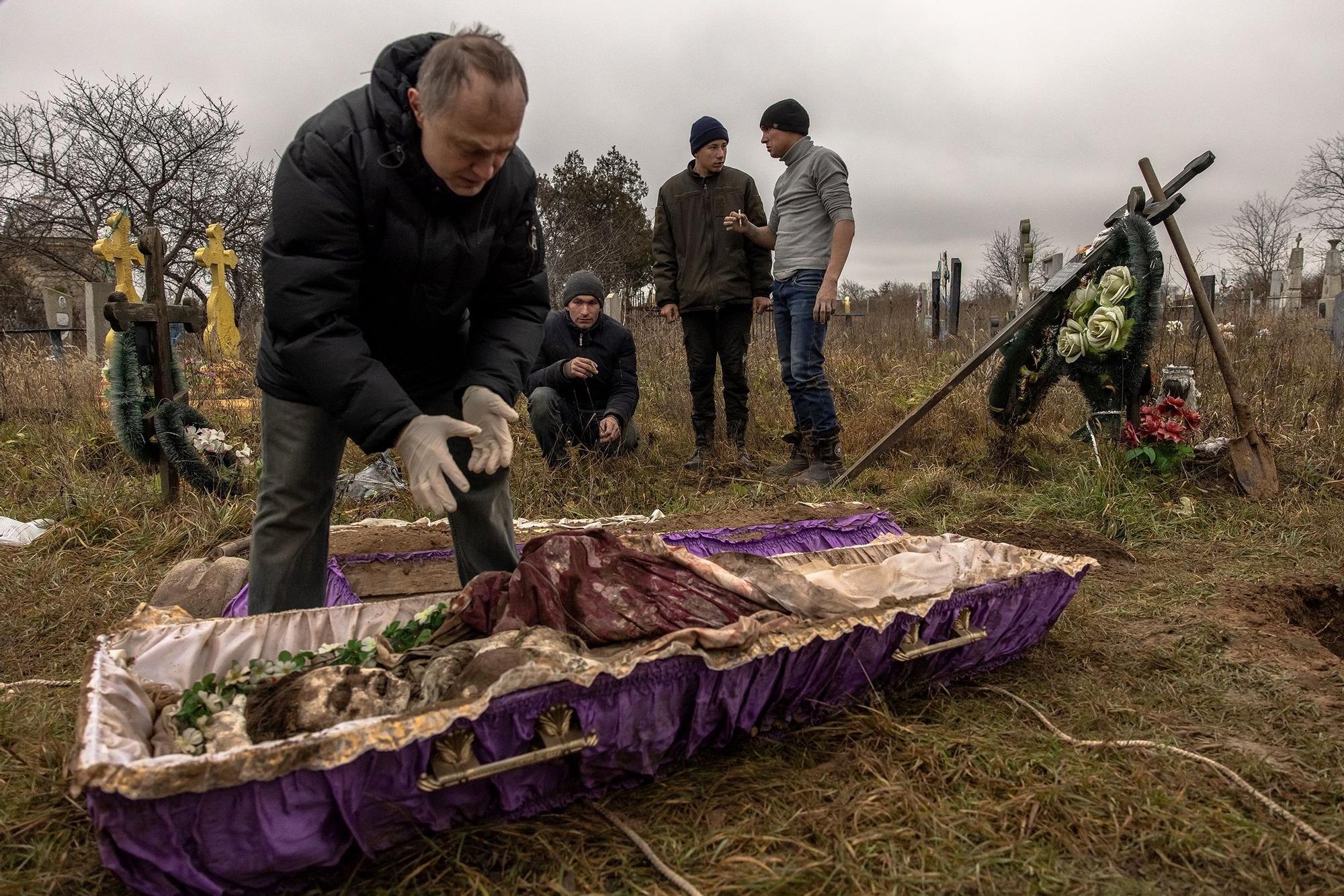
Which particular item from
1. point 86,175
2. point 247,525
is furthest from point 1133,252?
point 86,175

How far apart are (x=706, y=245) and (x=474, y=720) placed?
415cm

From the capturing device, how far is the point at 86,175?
11336mm

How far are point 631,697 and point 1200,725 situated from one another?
1.62 m

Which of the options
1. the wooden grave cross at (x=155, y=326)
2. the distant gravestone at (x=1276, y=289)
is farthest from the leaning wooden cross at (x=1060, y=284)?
the distant gravestone at (x=1276, y=289)

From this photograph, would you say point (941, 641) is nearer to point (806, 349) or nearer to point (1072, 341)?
point (806, 349)

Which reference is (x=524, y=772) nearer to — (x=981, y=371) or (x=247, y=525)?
(x=247, y=525)

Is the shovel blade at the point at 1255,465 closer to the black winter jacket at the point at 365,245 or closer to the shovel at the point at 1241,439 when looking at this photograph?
the shovel at the point at 1241,439

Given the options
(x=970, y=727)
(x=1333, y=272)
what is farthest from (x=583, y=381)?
(x=1333, y=272)

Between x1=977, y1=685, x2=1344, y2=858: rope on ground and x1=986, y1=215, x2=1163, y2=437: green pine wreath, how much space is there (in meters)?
3.24

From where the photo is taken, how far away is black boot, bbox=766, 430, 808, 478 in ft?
17.9

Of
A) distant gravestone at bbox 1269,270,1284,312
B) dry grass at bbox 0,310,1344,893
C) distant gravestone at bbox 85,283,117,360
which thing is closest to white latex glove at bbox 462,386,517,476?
dry grass at bbox 0,310,1344,893

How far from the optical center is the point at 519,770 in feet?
6.01

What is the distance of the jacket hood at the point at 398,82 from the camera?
210cm

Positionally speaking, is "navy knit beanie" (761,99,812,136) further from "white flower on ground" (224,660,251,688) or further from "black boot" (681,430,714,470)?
"white flower on ground" (224,660,251,688)
